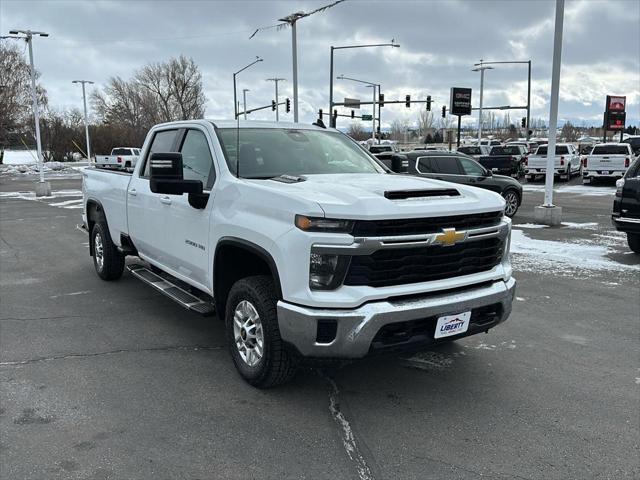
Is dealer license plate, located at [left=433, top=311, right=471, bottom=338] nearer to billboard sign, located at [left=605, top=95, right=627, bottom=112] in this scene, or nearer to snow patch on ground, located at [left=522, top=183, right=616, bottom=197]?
snow patch on ground, located at [left=522, top=183, right=616, bottom=197]

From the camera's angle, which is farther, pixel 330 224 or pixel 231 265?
pixel 231 265

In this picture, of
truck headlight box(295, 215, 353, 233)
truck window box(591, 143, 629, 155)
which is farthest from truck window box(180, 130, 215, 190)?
truck window box(591, 143, 629, 155)

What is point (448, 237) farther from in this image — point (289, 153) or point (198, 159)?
point (198, 159)

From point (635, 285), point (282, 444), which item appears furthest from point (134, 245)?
point (635, 285)

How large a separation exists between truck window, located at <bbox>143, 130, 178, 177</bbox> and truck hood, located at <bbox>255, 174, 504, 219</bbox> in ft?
6.00

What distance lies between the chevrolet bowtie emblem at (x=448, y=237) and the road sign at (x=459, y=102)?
4060cm

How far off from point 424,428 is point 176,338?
260 centimetres

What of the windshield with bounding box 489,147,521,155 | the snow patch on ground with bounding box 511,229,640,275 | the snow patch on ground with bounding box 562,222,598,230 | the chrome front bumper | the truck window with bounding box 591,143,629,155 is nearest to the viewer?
the chrome front bumper

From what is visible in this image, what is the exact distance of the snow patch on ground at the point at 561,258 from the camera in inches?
319

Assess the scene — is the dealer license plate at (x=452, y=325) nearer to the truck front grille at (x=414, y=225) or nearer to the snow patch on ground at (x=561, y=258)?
the truck front grille at (x=414, y=225)

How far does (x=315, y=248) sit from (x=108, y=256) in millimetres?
4579

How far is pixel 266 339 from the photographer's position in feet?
12.1

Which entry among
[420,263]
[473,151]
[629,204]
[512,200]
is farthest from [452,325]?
[473,151]

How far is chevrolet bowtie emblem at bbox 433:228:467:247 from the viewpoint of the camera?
139 inches
